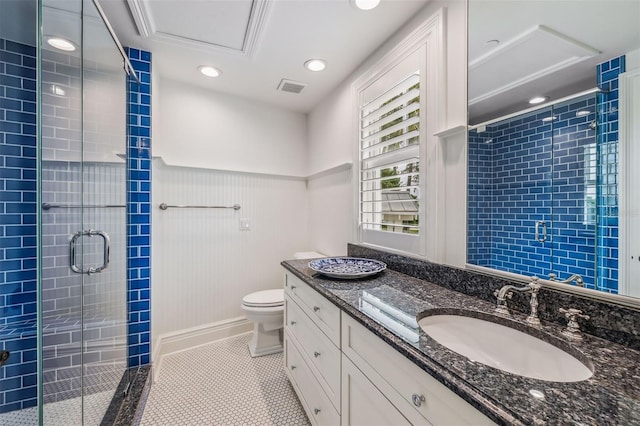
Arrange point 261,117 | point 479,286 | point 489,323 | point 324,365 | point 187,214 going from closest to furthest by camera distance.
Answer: point 489,323 < point 479,286 < point 324,365 < point 187,214 < point 261,117

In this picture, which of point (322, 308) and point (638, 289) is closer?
point (638, 289)

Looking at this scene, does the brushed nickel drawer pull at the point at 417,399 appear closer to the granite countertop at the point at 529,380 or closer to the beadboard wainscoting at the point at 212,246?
the granite countertop at the point at 529,380

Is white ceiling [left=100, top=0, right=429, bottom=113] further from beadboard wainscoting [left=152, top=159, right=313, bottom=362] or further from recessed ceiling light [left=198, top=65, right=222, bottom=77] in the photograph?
beadboard wainscoting [left=152, top=159, right=313, bottom=362]

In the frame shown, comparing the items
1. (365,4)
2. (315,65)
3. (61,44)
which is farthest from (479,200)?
(61,44)

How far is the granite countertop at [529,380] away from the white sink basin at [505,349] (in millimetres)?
24

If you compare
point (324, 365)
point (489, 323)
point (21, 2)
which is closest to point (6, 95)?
point (21, 2)

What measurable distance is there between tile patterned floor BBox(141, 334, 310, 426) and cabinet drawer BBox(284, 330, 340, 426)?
0.15m

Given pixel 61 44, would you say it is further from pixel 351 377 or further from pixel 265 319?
pixel 265 319

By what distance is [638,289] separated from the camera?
0.72 m

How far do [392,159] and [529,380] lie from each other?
1.31 m

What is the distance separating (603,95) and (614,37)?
0.16 m

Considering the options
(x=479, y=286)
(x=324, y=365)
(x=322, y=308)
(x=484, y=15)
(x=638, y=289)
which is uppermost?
(x=484, y=15)

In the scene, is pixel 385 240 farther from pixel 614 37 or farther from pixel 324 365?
pixel 614 37

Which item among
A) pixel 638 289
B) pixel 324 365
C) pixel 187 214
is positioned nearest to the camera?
pixel 638 289
